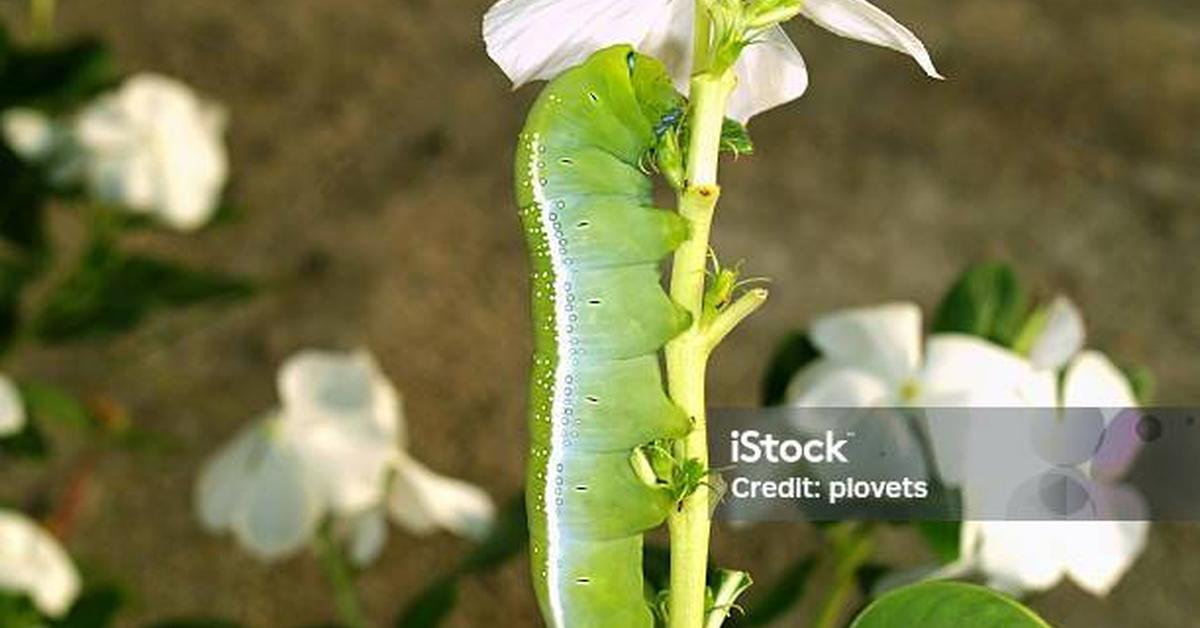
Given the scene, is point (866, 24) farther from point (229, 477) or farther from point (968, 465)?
point (229, 477)

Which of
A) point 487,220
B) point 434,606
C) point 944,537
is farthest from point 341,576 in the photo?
point 487,220

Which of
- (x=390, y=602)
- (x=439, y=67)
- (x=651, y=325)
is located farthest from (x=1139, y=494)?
(x=439, y=67)

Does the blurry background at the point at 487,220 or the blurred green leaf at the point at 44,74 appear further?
the blurry background at the point at 487,220

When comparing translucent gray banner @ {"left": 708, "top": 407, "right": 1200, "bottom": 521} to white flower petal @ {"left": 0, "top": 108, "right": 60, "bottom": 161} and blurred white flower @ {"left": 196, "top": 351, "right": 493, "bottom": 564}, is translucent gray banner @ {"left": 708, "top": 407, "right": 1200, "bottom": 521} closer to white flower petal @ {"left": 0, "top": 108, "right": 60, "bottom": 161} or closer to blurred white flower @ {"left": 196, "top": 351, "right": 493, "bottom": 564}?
blurred white flower @ {"left": 196, "top": 351, "right": 493, "bottom": 564}

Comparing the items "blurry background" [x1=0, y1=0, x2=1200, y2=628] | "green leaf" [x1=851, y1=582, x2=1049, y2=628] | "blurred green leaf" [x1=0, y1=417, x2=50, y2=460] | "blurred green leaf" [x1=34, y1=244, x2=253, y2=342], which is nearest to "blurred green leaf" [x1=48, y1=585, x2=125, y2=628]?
"blurred green leaf" [x1=0, y1=417, x2=50, y2=460]

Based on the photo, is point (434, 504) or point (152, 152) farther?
point (152, 152)

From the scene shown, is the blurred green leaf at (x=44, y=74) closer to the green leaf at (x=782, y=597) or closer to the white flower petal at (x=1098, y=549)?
the green leaf at (x=782, y=597)

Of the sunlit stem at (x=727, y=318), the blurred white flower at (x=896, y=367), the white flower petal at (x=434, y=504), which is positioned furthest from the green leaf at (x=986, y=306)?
the sunlit stem at (x=727, y=318)
